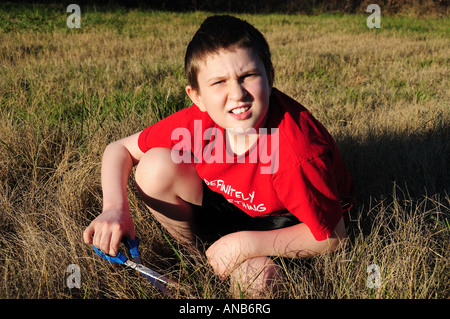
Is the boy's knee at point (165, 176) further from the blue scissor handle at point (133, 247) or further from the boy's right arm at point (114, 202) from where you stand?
the blue scissor handle at point (133, 247)

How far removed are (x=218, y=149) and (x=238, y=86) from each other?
25 centimetres

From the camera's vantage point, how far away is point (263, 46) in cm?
134

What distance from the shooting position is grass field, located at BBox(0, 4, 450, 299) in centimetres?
126

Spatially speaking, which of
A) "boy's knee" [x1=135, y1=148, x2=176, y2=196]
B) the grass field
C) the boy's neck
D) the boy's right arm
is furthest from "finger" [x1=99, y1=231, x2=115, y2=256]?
the boy's neck

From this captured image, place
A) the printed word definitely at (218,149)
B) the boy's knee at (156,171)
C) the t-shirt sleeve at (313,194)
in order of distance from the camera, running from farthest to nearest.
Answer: the boy's knee at (156,171) < the printed word definitely at (218,149) < the t-shirt sleeve at (313,194)

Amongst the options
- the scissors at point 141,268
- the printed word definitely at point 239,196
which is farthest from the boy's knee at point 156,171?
the scissors at point 141,268

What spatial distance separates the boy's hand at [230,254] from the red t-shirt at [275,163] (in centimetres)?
13

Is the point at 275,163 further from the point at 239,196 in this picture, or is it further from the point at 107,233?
the point at 107,233

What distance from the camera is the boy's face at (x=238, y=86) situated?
1234 mm

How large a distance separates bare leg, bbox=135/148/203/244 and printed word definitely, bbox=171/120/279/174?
0.14 ft

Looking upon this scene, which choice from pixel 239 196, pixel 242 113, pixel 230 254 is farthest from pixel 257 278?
pixel 242 113

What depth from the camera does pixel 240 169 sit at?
1341 millimetres

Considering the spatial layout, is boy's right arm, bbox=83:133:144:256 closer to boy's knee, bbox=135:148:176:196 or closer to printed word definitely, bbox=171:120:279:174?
boy's knee, bbox=135:148:176:196

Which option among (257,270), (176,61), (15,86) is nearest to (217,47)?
(257,270)
